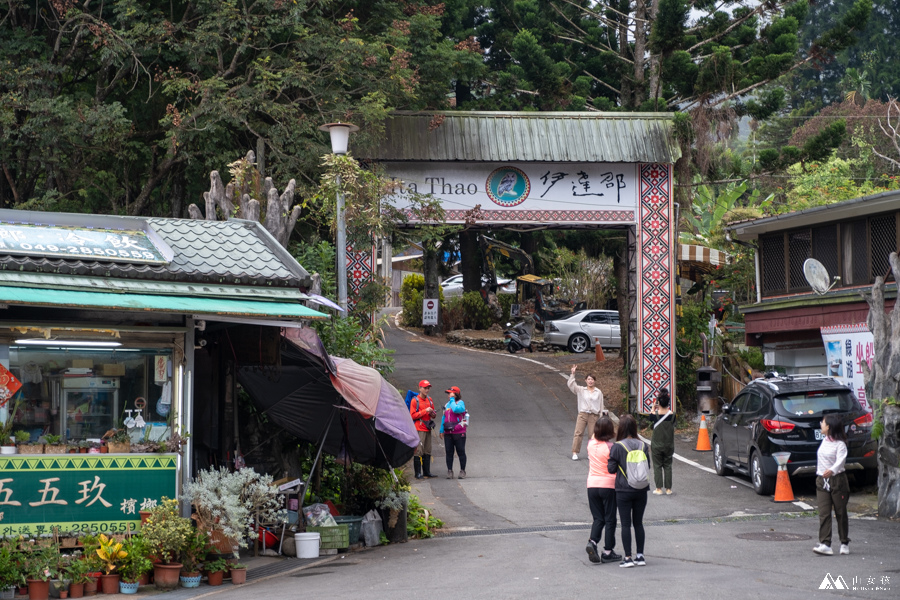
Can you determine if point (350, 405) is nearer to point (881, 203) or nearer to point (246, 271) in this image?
point (246, 271)

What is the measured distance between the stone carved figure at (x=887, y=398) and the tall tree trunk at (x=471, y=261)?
25.0 metres

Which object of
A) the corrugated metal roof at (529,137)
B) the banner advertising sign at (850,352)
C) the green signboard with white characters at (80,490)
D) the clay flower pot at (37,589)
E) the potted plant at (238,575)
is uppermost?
the corrugated metal roof at (529,137)

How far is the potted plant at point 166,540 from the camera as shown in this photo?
32.4ft

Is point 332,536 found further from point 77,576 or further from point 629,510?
point 629,510

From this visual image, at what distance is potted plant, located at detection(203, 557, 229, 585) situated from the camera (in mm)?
10305

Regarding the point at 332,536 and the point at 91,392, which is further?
the point at 332,536

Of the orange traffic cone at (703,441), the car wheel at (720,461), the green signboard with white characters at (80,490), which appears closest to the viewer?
the green signboard with white characters at (80,490)

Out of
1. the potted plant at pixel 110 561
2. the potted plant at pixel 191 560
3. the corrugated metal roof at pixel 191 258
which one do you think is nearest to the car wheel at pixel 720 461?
the corrugated metal roof at pixel 191 258

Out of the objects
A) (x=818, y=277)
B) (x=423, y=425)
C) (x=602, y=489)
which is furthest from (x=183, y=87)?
(x=818, y=277)

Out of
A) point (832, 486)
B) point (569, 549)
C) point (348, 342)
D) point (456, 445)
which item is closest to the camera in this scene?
point (832, 486)

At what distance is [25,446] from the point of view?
32.8 feet

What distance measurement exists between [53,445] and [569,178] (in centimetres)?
1450

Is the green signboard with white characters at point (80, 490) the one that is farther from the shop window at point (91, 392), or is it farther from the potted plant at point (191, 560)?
the potted plant at point (191, 560)

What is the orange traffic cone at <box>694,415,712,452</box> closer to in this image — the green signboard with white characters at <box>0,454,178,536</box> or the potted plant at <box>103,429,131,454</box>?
the green signboard with white characters at <box>0,454,178,536</box>
